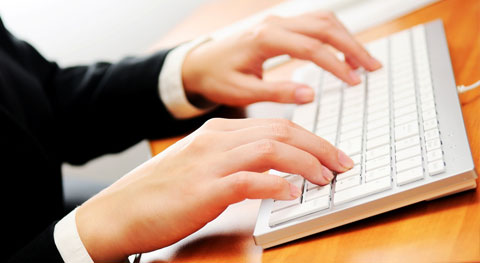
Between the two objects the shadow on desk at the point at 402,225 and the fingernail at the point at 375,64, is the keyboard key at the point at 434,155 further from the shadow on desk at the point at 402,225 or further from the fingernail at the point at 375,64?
the fingernail at the point at 375,64

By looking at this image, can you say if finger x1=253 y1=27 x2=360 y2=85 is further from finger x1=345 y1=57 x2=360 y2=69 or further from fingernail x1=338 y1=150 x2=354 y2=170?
fingernail x1=338 y1=150 x2=354 y2=170

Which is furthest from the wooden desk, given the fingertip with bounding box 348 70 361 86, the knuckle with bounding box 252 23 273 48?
the knuckle with bounding box 252 23 273 48

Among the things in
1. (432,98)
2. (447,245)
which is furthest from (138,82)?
(447,245)

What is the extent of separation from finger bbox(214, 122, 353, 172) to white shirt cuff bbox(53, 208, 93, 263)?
0.51 feet

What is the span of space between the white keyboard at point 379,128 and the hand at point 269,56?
23 mm

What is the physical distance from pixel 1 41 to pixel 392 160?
0.69 m

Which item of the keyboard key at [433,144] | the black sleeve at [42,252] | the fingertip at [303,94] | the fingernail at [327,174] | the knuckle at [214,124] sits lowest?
the fingertip at [303,94]

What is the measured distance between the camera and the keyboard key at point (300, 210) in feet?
1.52

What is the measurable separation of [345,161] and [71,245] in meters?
0.26

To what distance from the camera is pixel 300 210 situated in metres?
0.47

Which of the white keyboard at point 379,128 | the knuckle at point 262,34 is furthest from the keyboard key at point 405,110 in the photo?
the knuckle at point 262,34

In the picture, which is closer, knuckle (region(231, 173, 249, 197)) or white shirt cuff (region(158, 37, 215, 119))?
knuckle (region(231, 173, 249, 197))

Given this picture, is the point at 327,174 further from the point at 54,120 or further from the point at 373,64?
the point at 54,120

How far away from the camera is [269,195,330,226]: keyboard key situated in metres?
0.46
